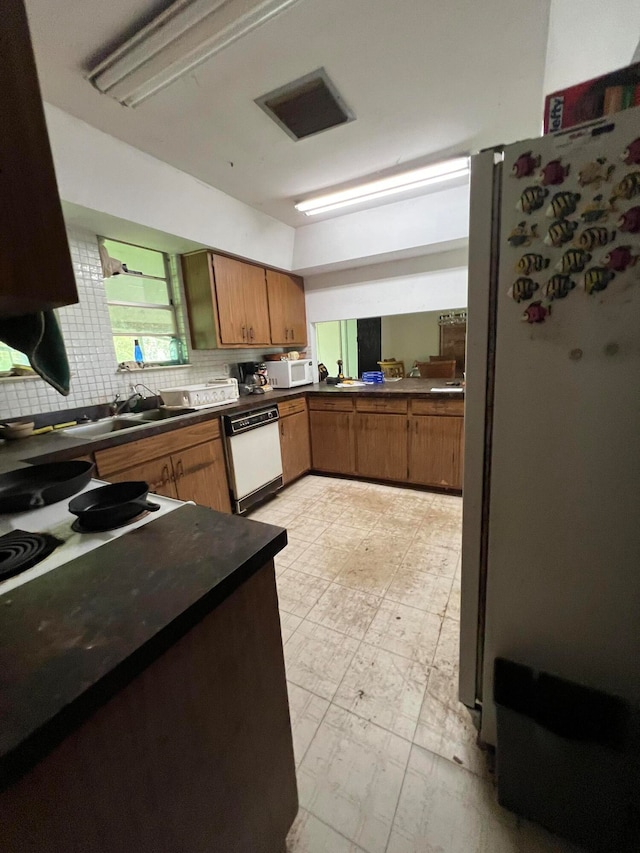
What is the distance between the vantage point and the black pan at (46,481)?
1.02 meters

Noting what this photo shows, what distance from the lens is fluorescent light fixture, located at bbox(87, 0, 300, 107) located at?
125 centimetres

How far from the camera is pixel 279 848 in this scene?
929mm

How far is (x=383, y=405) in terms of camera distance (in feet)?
10.4

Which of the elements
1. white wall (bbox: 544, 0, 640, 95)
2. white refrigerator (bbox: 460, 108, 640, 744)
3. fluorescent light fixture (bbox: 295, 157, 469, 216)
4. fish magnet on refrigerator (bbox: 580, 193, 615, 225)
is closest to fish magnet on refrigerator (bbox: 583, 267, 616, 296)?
white refrigerator (bbox: 460, 108, 640, 744)

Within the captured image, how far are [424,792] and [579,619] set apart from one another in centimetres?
74

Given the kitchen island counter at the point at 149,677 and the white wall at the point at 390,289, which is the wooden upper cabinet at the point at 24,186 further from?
the white wall at the point at 390,289

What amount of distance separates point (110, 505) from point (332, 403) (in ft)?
8.46

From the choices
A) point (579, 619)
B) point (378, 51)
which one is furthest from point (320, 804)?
point (378, 51)

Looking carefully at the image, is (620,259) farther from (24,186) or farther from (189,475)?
(189,475)

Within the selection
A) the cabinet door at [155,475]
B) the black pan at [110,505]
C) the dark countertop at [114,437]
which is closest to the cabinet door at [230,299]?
the dark countertop at [114,437]

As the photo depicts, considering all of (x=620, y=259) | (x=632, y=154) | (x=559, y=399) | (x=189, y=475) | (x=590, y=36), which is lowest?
(x=189, y=475)

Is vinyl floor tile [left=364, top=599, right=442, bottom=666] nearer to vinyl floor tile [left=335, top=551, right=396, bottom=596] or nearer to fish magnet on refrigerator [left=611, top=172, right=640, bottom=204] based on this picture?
vinyl floor tile [left=335, top=551, right=396, bottom=596]

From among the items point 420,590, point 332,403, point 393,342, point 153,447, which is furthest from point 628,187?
point 393,342

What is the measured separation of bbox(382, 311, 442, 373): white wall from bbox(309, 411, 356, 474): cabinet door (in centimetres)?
259
